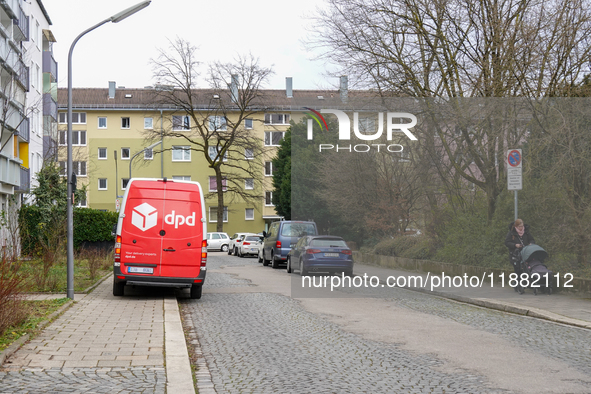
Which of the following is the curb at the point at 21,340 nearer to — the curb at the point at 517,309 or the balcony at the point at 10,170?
the curb at the point at 517,309

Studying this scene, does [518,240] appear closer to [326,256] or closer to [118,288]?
[326,256]

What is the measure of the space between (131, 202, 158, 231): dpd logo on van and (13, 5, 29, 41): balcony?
24.0 metres

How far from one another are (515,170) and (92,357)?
11.3 meters

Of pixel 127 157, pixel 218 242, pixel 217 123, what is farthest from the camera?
pixel 127 157

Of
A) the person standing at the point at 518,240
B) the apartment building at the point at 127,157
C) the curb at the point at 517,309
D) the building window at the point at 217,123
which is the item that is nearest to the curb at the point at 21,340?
the curb at the point at 517,309

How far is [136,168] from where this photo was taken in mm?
69875

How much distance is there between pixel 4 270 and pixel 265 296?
343 inches

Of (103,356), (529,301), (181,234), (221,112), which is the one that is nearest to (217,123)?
(221,112)

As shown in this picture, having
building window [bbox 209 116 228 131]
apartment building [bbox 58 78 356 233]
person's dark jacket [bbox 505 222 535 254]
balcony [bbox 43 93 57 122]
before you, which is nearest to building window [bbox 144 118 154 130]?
apartment building [bbox 58 78 356 233]

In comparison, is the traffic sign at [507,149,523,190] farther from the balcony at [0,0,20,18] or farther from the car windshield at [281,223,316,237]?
the balcony at [0,0,20,18]

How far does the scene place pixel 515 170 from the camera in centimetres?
1622

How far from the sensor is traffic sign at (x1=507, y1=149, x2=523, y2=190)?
52.8ft

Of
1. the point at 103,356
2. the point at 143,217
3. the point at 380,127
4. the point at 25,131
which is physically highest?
the point at 25,131

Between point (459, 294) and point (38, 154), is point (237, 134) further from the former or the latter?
point (459, 294)
